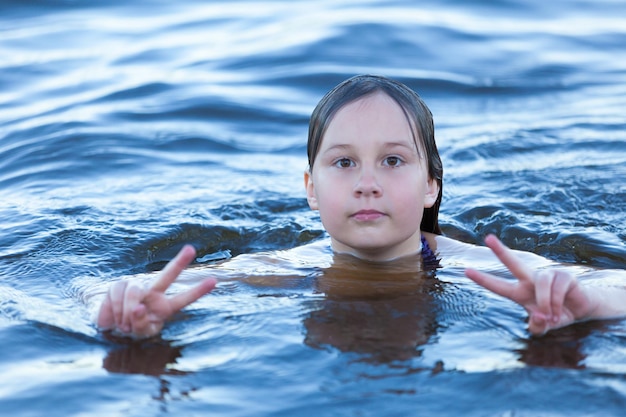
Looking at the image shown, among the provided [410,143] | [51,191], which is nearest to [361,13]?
[51,191]

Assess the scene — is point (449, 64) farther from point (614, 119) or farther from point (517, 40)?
point (614, 119)

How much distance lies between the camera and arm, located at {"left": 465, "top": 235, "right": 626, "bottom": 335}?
3338mm

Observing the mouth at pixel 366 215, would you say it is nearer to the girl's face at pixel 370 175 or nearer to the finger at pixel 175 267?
the girl's face at pixel 370 175

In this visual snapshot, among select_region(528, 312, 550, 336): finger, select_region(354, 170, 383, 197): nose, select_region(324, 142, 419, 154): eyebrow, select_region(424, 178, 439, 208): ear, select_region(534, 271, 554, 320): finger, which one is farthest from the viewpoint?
select_region(424, 178, 439, 208): ear

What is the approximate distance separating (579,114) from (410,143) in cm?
438

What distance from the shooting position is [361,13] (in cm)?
1209

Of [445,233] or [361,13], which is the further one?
[361,13]

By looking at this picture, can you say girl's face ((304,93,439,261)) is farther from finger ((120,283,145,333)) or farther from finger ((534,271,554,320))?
finger ((120,283,145,333))

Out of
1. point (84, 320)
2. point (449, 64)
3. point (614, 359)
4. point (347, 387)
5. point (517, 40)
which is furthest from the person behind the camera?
point (517, 40)

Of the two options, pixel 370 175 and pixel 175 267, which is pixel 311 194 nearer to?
pixel 370 175

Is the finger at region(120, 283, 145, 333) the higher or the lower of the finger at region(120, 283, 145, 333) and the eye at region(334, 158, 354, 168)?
the lower

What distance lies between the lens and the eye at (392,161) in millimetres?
4352

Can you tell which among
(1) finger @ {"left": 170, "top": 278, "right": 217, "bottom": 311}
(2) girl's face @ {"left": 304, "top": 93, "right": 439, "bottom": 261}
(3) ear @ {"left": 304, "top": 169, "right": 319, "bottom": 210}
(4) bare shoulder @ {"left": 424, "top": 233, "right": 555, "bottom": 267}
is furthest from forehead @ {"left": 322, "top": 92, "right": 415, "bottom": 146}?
(1) finger @ {"left": 170, "top": 278, "right": 217, "bottom": 311}

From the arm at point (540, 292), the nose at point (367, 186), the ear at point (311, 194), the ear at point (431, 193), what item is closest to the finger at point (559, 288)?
the arm at point (540, 292)
